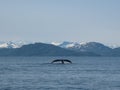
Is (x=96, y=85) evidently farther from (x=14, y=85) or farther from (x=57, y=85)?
(x=14, y=85)

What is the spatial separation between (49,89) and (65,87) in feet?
13.5

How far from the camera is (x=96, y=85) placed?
89.1 m

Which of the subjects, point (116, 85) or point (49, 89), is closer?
point (49, 89)

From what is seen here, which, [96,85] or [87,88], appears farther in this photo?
[96,85]

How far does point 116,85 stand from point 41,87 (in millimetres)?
13854

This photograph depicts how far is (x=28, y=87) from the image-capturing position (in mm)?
85062

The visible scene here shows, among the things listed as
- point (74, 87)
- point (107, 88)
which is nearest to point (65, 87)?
point (74, 87)

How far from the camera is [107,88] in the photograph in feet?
276

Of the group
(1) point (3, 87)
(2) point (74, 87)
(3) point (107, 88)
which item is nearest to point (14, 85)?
(1) point (3, 87)

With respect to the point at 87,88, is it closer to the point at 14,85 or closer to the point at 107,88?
the point at 107,88

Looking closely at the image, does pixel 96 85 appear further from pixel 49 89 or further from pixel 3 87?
pixel 3 87

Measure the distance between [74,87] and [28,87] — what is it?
7.70 metres

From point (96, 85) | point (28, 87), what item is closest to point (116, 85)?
point (96, 85)

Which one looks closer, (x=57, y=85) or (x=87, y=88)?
(x=87, y=88)
